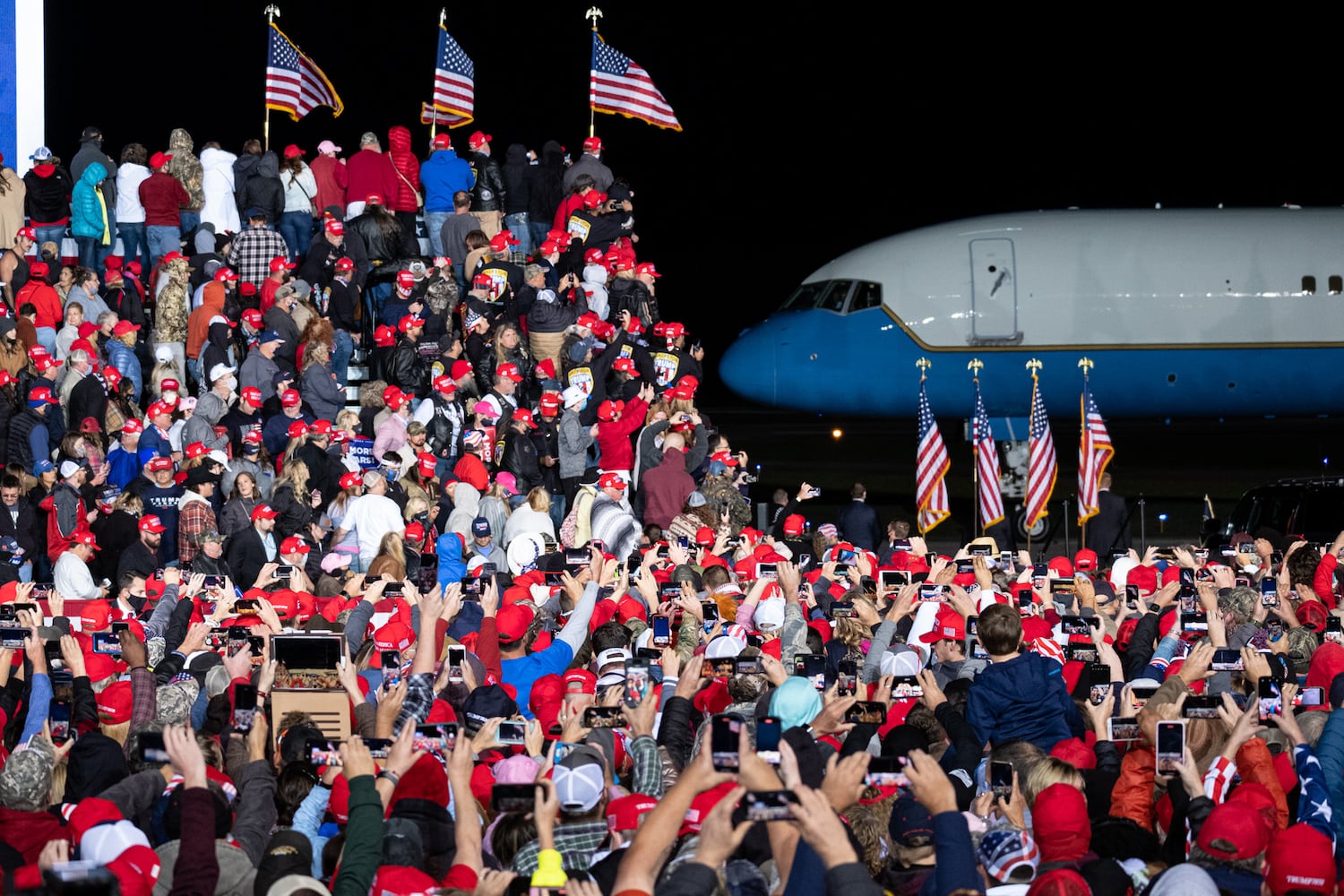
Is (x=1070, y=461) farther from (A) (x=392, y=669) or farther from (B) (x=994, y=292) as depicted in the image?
(A) (x=392, y=669)

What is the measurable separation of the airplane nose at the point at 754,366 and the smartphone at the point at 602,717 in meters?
15.6

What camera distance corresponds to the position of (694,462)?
1708 cm

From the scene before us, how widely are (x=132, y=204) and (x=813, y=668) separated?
13.1m

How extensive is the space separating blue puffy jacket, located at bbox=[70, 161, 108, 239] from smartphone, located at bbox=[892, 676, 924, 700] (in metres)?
13.6

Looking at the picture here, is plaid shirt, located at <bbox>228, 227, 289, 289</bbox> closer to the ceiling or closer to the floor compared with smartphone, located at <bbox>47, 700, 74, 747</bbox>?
closer to the ceiling

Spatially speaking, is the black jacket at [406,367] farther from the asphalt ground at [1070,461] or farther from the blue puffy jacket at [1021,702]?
the blue puffy jacket at [1021,702]

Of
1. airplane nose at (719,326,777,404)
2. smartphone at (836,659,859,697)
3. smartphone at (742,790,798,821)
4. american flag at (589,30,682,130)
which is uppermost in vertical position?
american flag at (589,30,682,130)

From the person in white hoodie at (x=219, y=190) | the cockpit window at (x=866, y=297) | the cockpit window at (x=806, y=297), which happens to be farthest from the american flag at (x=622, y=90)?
the person in white hoodie at (x=219, y=190)

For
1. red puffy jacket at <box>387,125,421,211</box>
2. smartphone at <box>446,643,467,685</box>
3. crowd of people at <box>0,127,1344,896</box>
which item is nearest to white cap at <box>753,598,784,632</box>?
crowd of people at <box>0,127,1344,896</box>

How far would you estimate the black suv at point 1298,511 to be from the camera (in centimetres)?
1725

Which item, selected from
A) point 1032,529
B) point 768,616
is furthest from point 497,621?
point 1032,529

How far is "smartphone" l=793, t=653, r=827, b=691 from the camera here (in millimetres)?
7664

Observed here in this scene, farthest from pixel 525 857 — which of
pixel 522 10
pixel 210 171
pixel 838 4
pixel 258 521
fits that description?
pixel 838 4

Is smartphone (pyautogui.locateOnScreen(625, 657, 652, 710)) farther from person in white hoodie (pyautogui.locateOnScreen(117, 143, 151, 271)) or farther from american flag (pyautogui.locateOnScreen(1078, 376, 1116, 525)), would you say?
person in white hoodie (pyautogui.locateOnScreen(117, 143, 151, 271))
